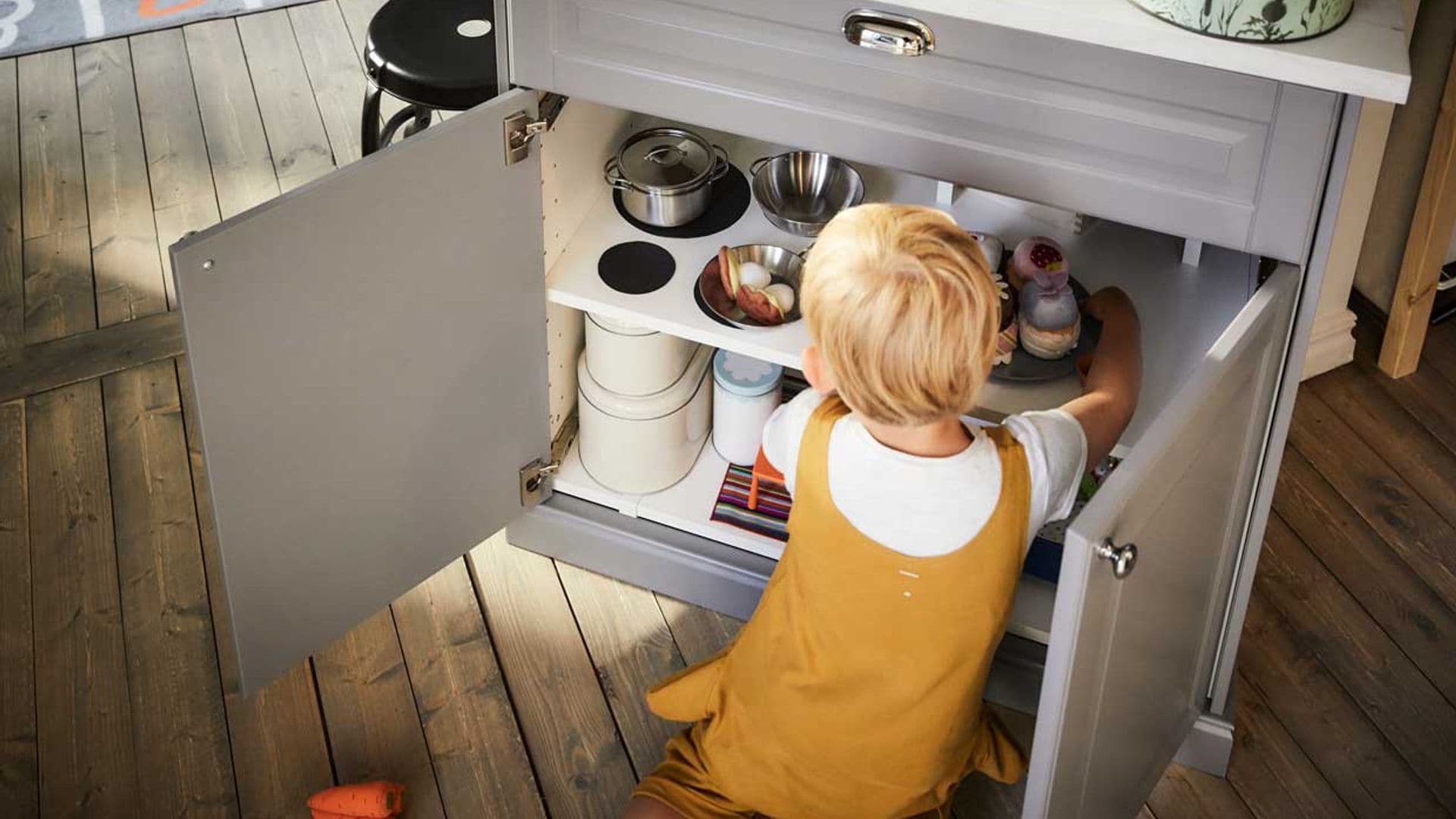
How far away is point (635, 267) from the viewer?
6.34 feet

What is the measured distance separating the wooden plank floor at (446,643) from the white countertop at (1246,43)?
38.2 inches

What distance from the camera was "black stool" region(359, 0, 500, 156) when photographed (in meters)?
2.22

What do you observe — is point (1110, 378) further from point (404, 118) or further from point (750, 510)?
point (404, 118)

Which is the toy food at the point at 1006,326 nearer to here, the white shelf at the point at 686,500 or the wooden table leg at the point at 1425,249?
the white shelf at the point at 686,500

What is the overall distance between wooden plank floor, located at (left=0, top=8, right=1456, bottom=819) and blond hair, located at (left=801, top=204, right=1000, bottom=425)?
782 mm

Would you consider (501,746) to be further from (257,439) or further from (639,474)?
(257,439)

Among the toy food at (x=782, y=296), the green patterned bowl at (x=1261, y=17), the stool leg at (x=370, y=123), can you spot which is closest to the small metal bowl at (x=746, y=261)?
the toy food at (x=782, y=296)

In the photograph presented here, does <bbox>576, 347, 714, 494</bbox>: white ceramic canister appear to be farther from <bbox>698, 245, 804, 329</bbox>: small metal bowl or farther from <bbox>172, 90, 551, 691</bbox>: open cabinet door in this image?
<bbox>698, 245, 804, 329</bbox>: small metal bowl

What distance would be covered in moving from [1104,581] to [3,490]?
5.89 feet

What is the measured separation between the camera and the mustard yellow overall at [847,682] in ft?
4.70

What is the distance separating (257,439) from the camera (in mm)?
1539

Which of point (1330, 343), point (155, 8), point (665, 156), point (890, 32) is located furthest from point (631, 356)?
point (155, 8)

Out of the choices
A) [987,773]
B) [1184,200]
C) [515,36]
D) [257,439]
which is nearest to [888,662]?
[987,773]

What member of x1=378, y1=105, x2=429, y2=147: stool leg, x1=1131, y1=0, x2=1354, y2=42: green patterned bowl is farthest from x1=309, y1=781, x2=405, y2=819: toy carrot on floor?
x1=1131, y1=0, x2=1354, y2=42: green patterned bowl
